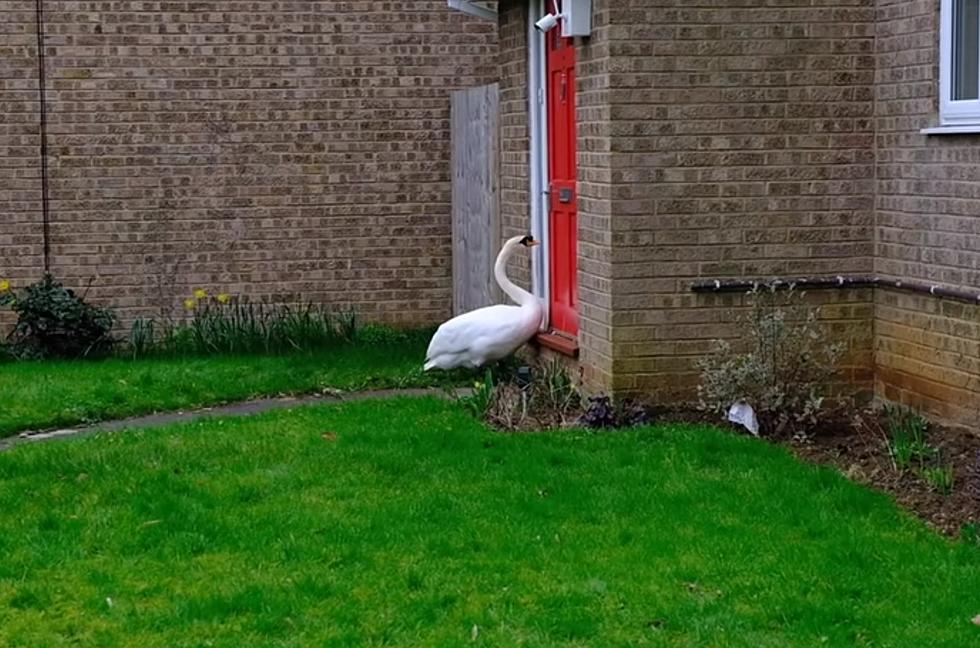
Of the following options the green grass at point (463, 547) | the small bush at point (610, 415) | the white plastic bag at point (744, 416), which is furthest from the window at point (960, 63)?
the small bush at point (610, 415)

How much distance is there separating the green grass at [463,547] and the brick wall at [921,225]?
3.84ft

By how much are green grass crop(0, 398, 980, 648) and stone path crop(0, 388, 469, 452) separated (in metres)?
0.90

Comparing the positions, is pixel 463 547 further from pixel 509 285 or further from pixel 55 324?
pixel 55 324

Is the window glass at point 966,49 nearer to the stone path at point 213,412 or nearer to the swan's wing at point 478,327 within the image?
the swan's wing at point 478,327

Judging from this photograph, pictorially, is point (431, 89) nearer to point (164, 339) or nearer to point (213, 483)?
point (164, 339)

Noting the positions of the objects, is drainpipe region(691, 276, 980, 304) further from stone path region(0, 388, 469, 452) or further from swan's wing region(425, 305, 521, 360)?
stone path region(0, 388, 469, 452)

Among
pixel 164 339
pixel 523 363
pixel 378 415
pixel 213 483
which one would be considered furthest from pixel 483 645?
pixel 164 339

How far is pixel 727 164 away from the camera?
973cm

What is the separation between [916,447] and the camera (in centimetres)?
833

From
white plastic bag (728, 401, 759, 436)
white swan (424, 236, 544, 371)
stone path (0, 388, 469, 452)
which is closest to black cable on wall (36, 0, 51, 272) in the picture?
stone path (0, 388, 469, 452)

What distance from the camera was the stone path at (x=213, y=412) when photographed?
10.2 meters

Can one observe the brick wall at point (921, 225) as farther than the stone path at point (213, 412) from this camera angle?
No

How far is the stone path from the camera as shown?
1016 centimetres

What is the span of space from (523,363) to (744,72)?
10.0 feet
